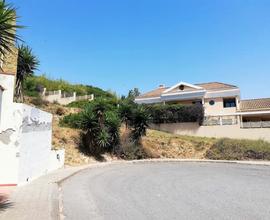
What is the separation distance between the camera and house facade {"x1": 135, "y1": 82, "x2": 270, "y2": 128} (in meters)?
38.6

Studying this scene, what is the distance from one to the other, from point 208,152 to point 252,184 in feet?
49.7

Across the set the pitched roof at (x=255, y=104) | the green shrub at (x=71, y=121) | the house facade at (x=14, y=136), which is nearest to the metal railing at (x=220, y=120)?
the pitched roof at (x=255, y=104)

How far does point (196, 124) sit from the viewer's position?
35.3m

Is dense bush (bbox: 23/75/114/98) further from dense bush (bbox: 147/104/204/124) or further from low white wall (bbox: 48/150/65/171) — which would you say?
low white wall (bbox: 48/150/65/171)

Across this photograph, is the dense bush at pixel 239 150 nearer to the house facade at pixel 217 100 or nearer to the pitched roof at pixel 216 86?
the house facade at pixel 217 100

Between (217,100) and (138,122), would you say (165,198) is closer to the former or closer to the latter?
(138,122)

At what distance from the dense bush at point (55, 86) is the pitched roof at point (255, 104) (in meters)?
27.9

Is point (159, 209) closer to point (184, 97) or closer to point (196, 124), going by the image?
point (196, 124)

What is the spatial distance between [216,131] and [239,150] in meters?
6.54

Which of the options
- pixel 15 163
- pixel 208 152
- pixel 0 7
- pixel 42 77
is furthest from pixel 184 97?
pixel 0 7

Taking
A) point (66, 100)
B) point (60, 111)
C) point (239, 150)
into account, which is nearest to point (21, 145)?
point (239, 150)

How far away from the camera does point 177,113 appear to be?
3700cm

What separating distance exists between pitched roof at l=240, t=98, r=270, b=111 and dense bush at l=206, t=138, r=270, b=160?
463 inches

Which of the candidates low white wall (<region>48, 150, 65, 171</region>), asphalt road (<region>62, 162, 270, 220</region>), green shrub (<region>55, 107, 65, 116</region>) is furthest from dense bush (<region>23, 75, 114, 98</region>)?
asphalt road (<region>62, 162, 270, 220</region>)
